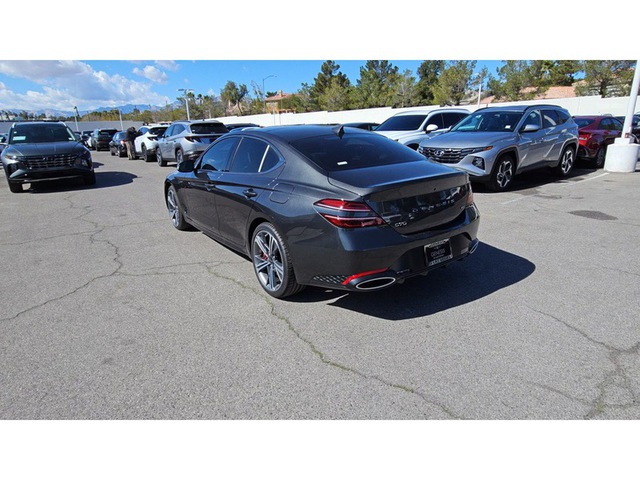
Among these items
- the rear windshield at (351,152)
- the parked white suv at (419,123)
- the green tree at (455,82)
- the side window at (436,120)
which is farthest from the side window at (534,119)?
the green tree at (455,82)

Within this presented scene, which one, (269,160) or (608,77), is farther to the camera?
(608,77)

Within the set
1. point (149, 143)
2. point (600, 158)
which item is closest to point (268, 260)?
point (600, 158)

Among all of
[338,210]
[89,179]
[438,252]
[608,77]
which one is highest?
[608,77]

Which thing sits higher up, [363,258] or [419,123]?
[419,123]

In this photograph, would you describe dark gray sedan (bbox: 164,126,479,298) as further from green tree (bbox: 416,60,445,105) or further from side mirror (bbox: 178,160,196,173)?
green tree (bbox: 416,60,445,105)

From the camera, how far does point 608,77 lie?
37.8 m

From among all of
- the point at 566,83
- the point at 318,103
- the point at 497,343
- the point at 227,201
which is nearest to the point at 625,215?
the point at 497,343

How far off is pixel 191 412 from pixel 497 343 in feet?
7.48

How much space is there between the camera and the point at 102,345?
3.32 m

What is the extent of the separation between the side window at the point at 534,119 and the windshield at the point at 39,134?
40.0ft

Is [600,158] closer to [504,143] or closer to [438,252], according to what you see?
[504,143]

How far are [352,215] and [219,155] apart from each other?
267 cm

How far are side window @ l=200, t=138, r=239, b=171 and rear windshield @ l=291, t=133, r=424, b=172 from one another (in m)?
1.21
